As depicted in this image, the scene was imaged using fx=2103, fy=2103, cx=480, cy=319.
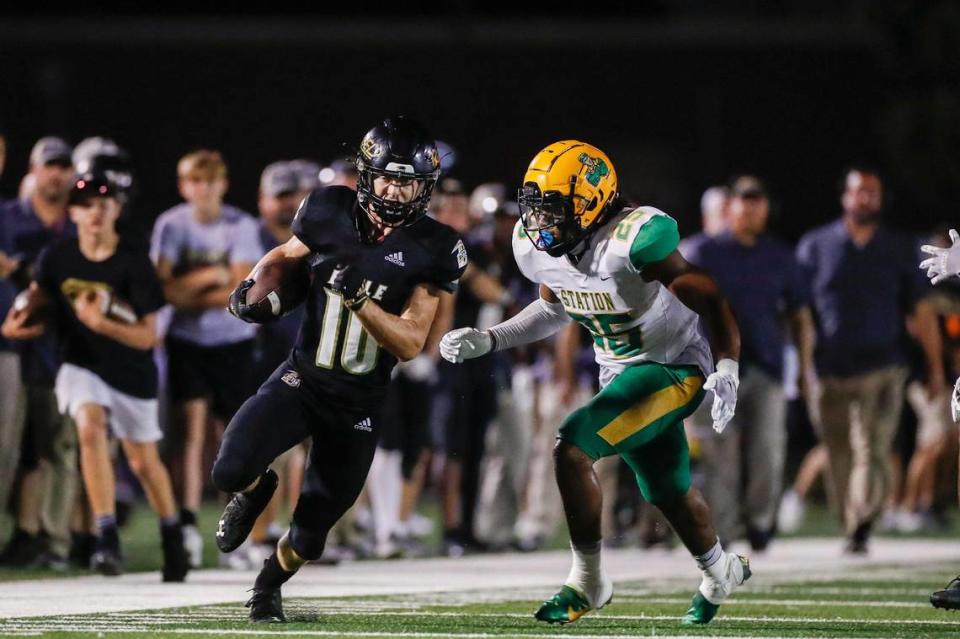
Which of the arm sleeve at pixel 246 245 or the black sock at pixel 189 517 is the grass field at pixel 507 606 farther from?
the arm sleeve at pixel 246 245

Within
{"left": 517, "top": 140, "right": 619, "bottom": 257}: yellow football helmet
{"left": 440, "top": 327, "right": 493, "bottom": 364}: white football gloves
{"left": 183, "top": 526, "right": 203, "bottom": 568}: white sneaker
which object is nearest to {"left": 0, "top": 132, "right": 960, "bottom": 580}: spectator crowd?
{"left": 183, "top": 526, "right": 203, "bottom": 568}: white sneaker

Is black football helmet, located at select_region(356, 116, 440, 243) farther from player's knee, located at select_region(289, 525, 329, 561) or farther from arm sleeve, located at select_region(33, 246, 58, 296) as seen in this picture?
arm sleeve, located at select_region(33, 246, 58, 296)

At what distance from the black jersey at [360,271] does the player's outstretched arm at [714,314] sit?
749mm

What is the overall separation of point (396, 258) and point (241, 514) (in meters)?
1.01

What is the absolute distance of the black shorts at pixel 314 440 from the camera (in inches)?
273

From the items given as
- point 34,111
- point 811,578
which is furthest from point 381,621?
point 34,111

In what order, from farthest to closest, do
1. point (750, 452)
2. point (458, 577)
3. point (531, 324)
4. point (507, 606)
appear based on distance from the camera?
point (750, 452), point (458, 577), point (507, 606), point (531, 324)

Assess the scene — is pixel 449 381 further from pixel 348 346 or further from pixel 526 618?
pixel 348 346

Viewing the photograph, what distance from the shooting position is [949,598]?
7156mm

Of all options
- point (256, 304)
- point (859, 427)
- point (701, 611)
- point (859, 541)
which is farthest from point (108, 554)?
point (859, 427)

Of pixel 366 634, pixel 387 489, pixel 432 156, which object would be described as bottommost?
pixel 366 634

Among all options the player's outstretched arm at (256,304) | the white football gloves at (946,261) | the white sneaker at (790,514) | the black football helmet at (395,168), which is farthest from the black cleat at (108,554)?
the white sneaker at (790,514)

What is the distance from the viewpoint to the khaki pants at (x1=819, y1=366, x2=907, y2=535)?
1176cm

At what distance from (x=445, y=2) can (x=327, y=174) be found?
12899 mm
